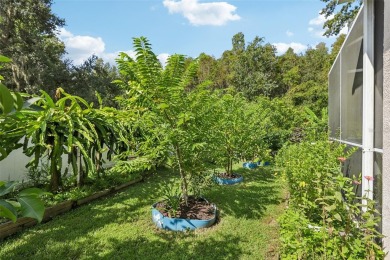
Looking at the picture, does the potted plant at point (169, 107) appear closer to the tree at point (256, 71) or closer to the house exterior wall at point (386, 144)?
the house exterior wall at point (386, 144)

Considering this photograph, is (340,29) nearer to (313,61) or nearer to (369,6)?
(313,61)

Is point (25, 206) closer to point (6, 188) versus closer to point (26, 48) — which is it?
point (6, 188)

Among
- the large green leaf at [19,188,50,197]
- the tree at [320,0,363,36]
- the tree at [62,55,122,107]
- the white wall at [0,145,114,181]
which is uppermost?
the tree at [320,0,363,36]

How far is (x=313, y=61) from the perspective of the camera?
25953 mm

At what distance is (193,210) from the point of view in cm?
445

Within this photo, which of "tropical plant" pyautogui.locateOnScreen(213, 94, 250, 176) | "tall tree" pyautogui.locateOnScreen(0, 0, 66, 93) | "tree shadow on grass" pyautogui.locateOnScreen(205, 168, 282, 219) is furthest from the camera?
"tall tree" pyautogui.locateOnScreen(0, 0, 66, 93)

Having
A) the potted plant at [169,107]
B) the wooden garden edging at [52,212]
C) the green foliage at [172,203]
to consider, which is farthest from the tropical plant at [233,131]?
the wooden garden edging at [52,212]

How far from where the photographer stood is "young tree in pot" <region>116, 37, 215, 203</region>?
375 cm

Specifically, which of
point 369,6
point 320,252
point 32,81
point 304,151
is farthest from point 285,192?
point 32,81

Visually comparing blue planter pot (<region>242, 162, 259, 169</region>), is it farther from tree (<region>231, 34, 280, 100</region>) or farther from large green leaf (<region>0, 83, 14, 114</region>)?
tree (<region>231, 34, 280, 100</region>)

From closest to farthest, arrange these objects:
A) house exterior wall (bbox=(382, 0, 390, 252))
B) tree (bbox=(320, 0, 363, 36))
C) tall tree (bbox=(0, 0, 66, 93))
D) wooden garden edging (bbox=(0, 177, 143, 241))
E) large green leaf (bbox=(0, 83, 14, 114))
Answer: large green leaf (bbox=(0, 83, 14, 114)) → house exterior wall (bbox=(382, 0, 390, 252)) → wooden garden edging (bbox=(0, 177, 143, 241)) → tall tree (bbox=(0, 0, 66, 93)) → tree (bbox=(320, 0, 363, 36))

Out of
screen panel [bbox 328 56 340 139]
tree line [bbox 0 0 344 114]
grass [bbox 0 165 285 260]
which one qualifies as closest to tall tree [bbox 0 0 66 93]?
tree line [bbox 0 0 344 114]

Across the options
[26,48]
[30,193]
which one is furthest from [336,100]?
[26,48]

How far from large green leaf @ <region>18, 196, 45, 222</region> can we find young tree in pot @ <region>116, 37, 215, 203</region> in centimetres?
289
